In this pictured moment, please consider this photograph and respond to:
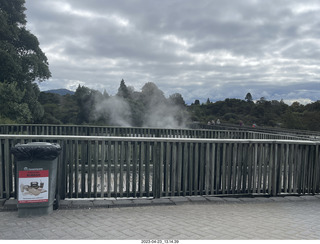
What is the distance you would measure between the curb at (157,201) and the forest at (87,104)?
11.9 meters

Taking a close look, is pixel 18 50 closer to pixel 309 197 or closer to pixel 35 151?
pixel 35 151

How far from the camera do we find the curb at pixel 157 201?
16.9 ft

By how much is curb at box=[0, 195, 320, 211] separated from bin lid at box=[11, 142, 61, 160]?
0.91 meters

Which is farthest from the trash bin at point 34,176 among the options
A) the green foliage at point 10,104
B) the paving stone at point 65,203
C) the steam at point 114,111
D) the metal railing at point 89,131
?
the steam at point 114,111

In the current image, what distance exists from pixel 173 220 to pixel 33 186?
7.16 feet

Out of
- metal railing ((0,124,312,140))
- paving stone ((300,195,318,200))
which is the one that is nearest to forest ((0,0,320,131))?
metal railing ((0,124,312,140))

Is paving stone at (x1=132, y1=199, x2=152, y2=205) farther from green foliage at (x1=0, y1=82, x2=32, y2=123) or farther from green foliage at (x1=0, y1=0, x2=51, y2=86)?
green foliage at (x1=0, y1=0, x2=51, y2=86)

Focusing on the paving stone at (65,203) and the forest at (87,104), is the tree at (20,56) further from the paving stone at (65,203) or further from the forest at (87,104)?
the paving stone at (65,203)

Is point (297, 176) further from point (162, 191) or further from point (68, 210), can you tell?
point (68, 210)

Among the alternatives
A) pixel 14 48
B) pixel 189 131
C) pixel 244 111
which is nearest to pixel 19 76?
pixel 14 48

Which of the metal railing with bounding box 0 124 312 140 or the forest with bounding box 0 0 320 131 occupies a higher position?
the forest with bounding box 0 0 320 131

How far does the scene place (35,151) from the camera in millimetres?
4734

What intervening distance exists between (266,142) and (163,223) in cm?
280

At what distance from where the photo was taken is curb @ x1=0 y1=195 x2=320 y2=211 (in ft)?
16.9
